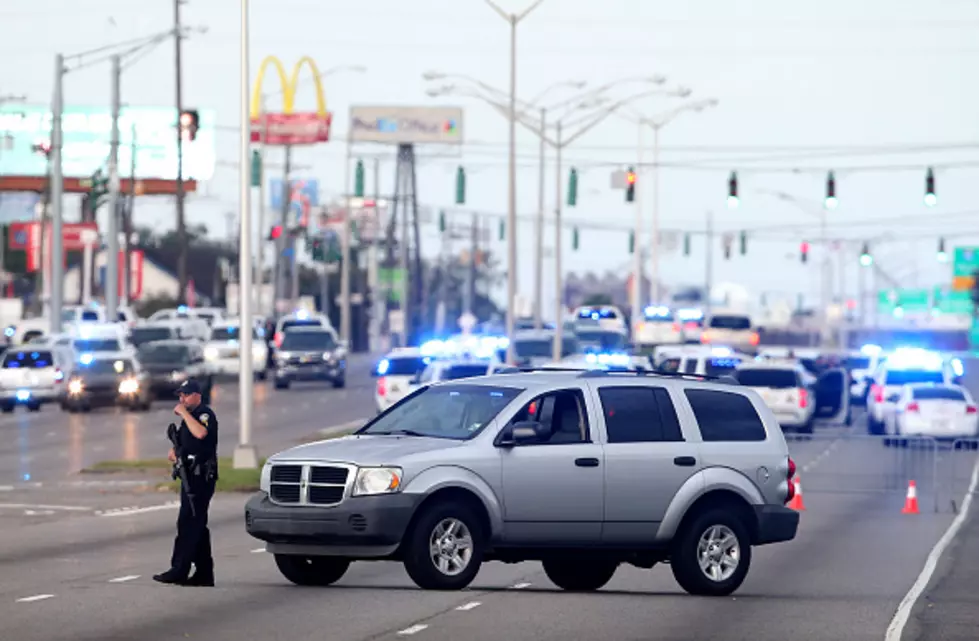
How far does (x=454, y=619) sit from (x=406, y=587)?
8.74 feet

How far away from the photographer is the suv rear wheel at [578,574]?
60.3 feet

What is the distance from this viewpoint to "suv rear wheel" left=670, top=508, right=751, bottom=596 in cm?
1745

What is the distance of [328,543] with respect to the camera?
16.4m

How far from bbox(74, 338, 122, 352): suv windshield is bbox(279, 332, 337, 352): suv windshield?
741 cm

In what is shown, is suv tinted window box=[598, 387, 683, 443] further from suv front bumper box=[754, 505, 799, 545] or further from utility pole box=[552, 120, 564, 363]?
utility pole box=[552, 120, 564, 363]

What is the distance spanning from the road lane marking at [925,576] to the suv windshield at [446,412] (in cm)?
355

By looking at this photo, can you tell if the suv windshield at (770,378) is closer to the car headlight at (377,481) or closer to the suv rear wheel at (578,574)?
the suv rear wheel at (578,574)

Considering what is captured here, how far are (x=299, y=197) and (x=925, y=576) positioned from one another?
12714 centimetres

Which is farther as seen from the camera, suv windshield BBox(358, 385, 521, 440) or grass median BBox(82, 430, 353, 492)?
grass median BBox(82, 430, 353, 492)

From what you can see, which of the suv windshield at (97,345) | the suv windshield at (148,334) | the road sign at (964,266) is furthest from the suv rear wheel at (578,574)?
the road sign at (964,266)

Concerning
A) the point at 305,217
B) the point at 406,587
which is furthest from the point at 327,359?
the point at 305,217

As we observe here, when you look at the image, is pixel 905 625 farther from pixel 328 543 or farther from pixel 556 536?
pixel 328 543

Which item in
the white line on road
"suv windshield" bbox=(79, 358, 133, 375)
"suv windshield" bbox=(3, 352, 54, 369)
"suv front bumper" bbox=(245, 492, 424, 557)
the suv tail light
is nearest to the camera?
"suv front bumper" bbox=(245, 492, 424, 557)

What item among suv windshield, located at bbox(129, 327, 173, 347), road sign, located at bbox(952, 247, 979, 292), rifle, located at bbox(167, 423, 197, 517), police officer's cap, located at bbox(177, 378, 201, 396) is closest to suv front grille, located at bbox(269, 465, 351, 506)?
rifle, located at bbox(167, 423, 197, 517)
